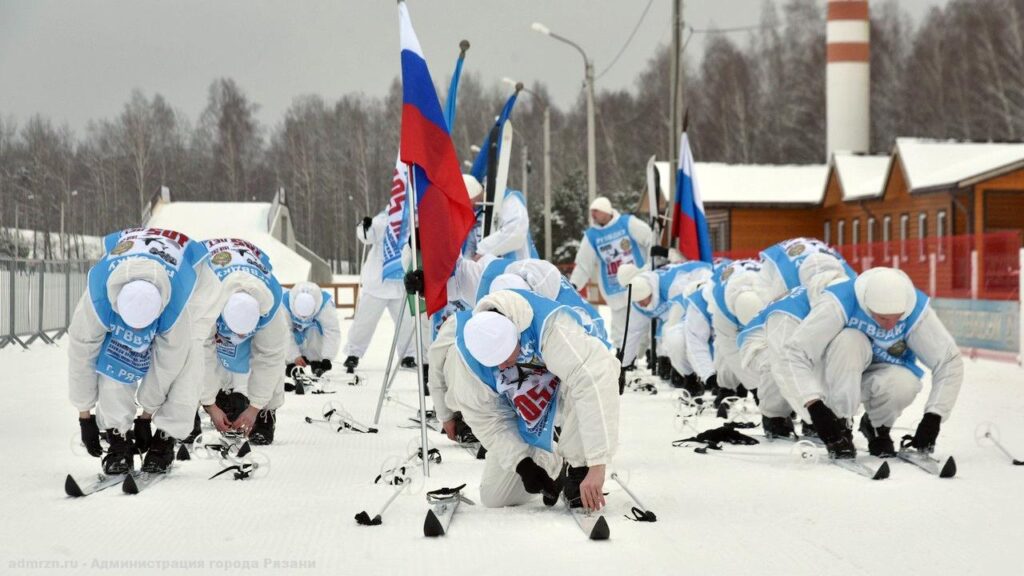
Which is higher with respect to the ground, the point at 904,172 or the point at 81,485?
the point at 904,172

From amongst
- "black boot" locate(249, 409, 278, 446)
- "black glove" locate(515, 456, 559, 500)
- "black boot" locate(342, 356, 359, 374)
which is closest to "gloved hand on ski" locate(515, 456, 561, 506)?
"black glove" locate(515, 456, 559, 500)

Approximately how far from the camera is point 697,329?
11.7 metres

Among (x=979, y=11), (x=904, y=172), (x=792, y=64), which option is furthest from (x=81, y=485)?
(x=792, y=64)

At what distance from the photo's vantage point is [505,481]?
6039mm

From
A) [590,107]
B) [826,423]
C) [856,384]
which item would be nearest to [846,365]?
[856,384]

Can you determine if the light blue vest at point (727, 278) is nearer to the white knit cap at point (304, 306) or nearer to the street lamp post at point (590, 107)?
the white knit cap at point (304, 306)

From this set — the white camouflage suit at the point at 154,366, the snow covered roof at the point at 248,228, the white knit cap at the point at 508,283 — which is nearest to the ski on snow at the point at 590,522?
the white knit cap at the point at 508,283

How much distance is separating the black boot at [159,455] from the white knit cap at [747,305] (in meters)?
4.96

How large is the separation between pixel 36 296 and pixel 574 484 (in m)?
15.6

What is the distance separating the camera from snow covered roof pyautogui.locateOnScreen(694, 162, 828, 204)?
42.1 m

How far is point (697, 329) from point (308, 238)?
3700 centimetres

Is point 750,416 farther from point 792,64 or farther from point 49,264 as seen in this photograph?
point 792,64

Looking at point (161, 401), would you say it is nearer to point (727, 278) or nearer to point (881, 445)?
point (881, 445)

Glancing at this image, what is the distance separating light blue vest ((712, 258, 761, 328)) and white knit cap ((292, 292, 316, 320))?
4269mm
